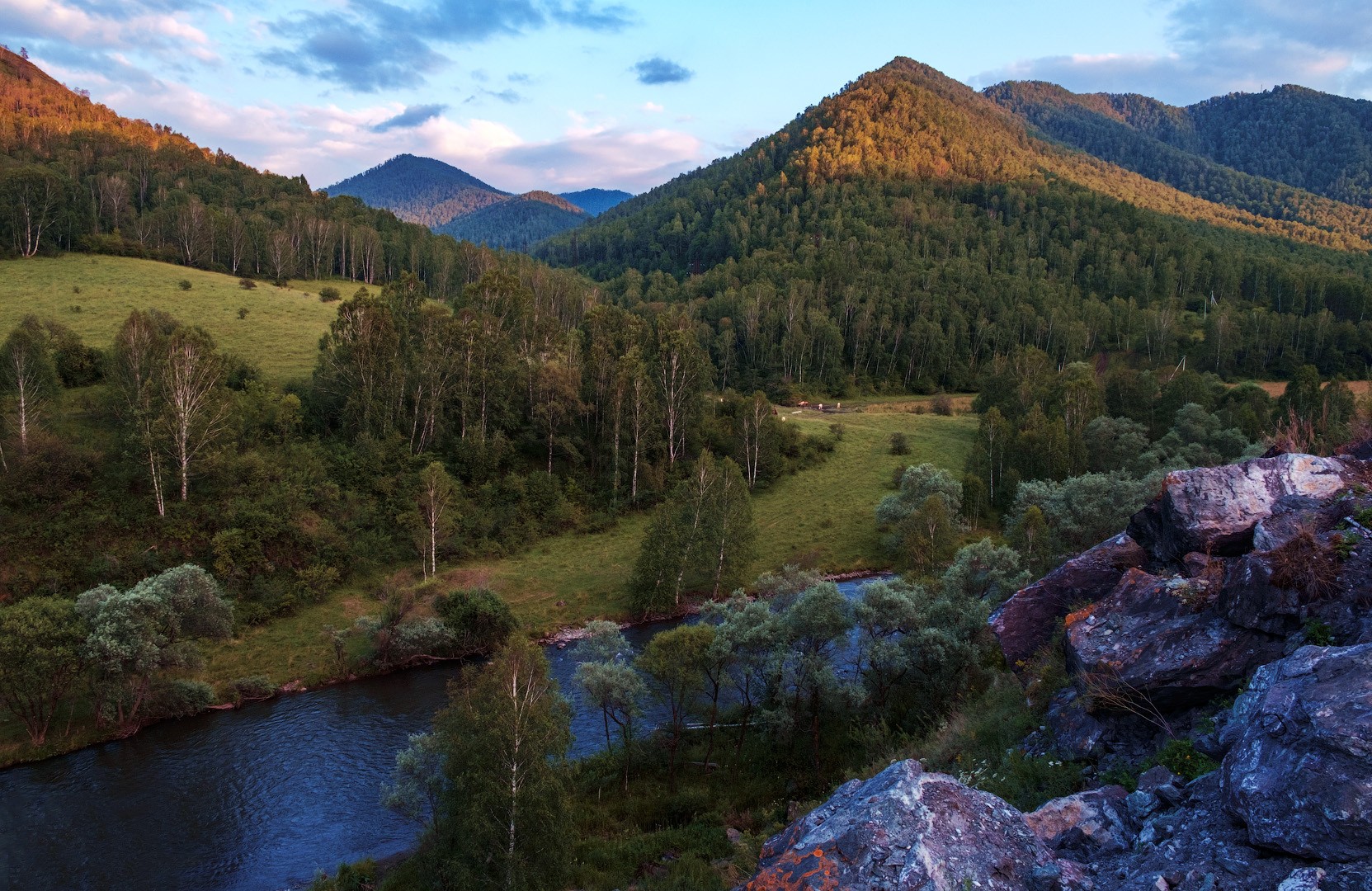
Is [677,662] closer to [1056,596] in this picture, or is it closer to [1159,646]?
[1056,596]

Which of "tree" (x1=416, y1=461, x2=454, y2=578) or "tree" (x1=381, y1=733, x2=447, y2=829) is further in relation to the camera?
"tree" (x1=416, y1=461, x2=454, y2=578)

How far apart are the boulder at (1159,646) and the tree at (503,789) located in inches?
628

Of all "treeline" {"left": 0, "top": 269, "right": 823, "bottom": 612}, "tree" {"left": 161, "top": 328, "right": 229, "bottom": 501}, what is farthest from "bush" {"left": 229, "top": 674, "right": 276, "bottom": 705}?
"tree" {"left": 161, "top": 328, "right": 229, "bottom": 501}

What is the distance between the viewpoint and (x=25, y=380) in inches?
2191

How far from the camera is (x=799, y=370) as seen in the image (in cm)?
13938

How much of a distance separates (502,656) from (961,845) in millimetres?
17731

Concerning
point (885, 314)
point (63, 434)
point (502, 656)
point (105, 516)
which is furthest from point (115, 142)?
point (502, 656)

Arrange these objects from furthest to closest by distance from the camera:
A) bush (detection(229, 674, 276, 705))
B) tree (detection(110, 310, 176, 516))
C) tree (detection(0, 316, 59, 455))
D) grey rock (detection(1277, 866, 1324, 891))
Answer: tree (detection(0, 316, 59, 455)) → tree (detection(110, 310, 176, 516)) → bush (detection(229, 674, 276, 705)) → grey rock (detection(1277, 866, 1324, 891))

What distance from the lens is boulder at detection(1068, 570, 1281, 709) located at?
13.5 metres

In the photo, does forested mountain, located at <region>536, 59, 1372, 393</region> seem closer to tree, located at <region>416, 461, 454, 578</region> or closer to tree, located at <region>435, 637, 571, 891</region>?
tree, located at <region>416, 461, 454, 578</region>

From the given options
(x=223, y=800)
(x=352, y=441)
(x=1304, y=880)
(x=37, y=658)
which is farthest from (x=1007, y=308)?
(x=1304, y=880)

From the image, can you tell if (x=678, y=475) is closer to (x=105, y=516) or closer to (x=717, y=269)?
(x=105, y=516)

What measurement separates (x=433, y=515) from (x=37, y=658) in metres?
25.8

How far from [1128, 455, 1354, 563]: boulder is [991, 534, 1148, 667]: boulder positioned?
2724 millimetres
